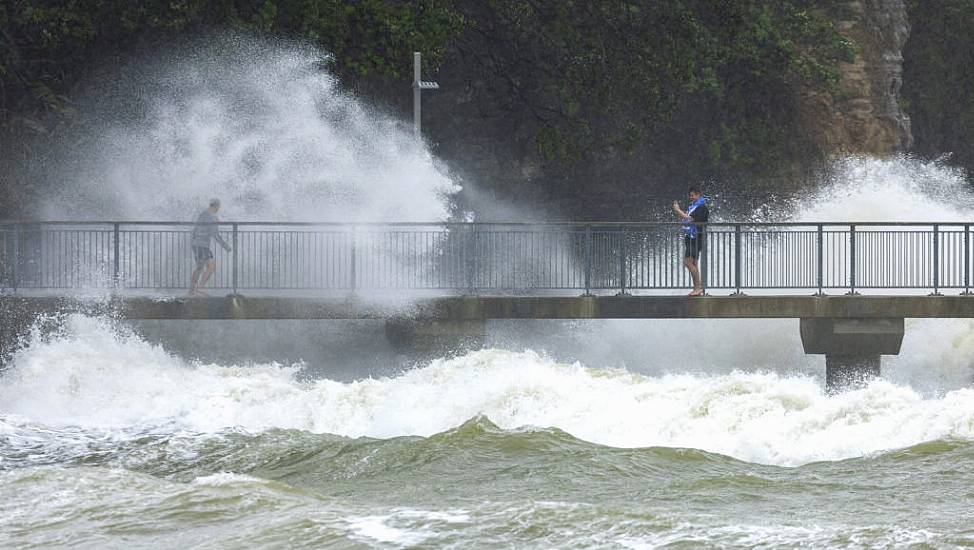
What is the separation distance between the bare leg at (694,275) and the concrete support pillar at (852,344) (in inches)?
62.2

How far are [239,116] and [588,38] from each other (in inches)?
333

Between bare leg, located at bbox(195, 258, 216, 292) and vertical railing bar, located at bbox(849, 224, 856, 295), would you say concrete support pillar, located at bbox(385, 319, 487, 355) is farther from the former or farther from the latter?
vertical railing bar, located at bbox(849, 224, 856, 295)

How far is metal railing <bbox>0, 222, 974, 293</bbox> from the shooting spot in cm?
2502

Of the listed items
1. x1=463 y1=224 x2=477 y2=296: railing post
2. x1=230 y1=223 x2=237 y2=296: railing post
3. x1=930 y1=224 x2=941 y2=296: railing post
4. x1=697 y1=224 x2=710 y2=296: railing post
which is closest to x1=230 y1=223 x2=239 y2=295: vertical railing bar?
x1=230 y1=223 x2=237 y2=296: railing post

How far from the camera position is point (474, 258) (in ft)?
82.9

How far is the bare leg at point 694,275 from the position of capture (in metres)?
24.8

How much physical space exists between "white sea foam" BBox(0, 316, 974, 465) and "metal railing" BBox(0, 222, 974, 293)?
A: 4.66ft

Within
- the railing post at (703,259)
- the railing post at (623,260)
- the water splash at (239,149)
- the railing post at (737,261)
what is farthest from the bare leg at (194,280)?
the railing post at (737,261)

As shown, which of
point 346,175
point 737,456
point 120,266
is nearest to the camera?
point 737,456

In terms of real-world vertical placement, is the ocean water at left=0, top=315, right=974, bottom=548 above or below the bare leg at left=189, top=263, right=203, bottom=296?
below

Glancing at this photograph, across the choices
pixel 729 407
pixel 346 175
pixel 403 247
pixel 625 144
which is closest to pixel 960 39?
pixel 625 144

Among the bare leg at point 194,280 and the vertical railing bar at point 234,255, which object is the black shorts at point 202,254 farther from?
the vertical railing bar at point 234,255

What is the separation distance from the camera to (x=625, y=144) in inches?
1426

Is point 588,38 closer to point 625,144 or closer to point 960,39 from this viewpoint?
point 625,144
